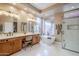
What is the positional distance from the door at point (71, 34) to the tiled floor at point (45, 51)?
29 centimetres

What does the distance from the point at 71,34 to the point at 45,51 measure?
4.25ft

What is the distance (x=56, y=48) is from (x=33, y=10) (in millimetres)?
1401

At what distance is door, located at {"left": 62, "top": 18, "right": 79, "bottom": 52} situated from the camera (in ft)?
11.6

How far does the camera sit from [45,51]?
3162 mm

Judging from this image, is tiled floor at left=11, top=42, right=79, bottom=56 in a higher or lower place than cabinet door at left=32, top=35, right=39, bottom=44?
lower

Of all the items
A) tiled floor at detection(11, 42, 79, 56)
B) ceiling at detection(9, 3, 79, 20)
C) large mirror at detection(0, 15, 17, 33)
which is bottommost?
tiled floor at detection(11, 42, 79, 56)

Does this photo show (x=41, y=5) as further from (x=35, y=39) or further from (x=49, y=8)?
(x=35, y=39)

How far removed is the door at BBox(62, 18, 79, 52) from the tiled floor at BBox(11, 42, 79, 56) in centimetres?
29

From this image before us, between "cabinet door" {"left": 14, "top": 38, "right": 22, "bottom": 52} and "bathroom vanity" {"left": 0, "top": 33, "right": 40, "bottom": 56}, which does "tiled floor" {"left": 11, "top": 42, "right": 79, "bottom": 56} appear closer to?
"bathroom vanity" {"left": 0, "top": 33, "right": 40, "bottom": 56}

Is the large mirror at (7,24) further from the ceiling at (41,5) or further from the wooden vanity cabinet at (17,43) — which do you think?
the ceiling at (41,5)

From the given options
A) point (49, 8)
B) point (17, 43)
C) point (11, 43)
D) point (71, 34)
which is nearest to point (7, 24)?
point (11, 43)

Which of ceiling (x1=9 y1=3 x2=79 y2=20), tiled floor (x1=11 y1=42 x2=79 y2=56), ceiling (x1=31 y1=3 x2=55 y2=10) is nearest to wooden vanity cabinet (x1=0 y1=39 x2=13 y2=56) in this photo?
tiled floor (x1=11 y1=42 x2=79 y2=56)

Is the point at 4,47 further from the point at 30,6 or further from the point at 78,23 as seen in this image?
the point at 78,23

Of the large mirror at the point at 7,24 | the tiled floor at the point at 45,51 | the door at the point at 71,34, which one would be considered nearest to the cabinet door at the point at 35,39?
the tiled floor at the point at 45,51
